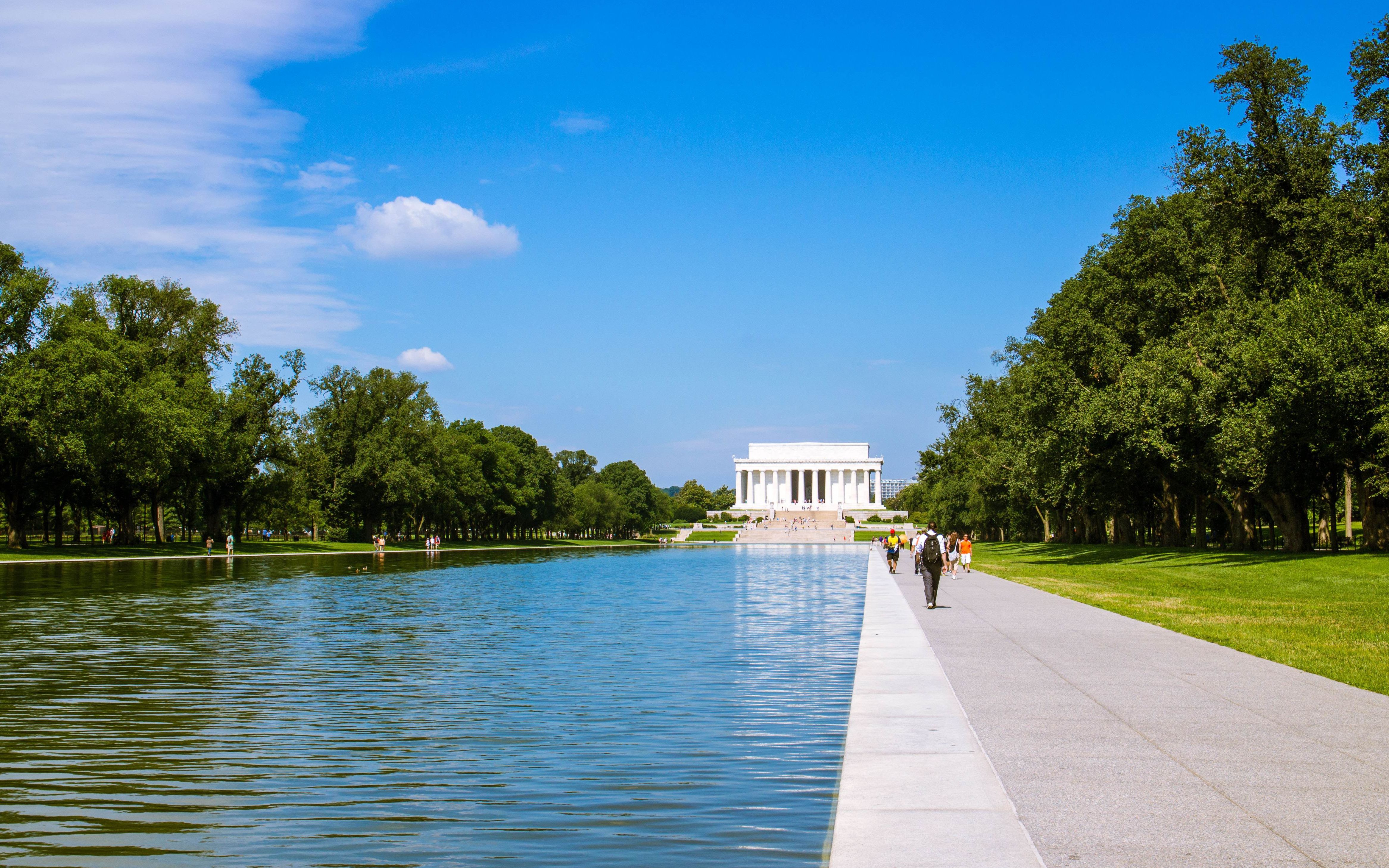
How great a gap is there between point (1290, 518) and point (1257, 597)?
18.8 metres

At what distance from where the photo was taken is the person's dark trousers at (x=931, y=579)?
878 inches

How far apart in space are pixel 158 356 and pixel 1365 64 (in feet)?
204

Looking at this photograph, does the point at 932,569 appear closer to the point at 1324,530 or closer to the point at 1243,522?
the point at 1243,522

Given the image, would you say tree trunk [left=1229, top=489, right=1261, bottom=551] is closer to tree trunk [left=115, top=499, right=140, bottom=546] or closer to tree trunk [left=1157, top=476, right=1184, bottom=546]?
tree trunk [left=1157, top=476, right=1184, bottom=546]

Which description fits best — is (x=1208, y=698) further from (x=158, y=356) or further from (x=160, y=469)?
(x=158, y=356)

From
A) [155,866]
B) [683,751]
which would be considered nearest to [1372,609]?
[683,751]

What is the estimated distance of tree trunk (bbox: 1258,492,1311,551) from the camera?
40.0 m

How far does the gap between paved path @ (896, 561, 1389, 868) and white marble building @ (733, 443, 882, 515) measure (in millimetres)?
161186

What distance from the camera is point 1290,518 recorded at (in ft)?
134

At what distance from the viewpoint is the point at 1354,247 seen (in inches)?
1414

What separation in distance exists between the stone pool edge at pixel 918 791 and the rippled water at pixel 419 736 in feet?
1.59

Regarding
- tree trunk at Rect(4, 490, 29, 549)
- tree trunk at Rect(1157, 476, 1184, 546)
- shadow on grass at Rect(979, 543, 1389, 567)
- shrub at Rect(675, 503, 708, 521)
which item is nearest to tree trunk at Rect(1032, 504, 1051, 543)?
shadow on grass at Rect(979, 543, 1389, 567)

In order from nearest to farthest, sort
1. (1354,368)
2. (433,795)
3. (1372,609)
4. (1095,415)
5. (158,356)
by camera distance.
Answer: (433,795)
(1372,609)
(1354,368)
(1095,415)
(158,356)

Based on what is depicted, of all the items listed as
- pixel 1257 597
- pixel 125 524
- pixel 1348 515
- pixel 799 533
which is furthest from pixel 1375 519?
pixel 799 533
